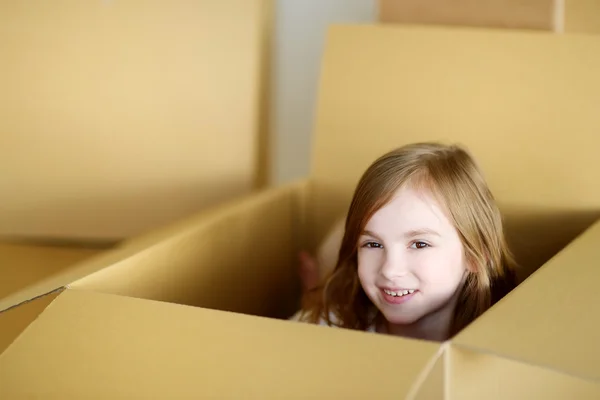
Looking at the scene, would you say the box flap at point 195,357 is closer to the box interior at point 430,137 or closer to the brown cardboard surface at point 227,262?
the brown cardboard surface at point 227,262

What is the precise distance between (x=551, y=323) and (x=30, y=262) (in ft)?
2.75

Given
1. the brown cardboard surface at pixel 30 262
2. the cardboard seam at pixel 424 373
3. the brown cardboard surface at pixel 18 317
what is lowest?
the brown cardboard surface at pixel 30 262

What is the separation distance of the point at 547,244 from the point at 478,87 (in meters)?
0.23

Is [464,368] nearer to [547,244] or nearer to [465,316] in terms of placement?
[465,316]

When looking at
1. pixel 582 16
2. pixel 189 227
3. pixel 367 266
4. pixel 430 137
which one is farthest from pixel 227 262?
pixel 582 16

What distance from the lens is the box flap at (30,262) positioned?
44.0 inches

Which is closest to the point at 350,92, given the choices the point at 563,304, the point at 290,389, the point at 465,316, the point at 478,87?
the point at 478,87

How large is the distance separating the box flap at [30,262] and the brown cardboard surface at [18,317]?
1.14ft

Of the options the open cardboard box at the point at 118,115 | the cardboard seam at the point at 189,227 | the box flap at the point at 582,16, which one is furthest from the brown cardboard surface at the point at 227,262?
the box flap at the point at 582,16

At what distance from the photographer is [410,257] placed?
83 cm

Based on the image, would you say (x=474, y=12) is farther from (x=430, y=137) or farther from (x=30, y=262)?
(x=30, y=262)

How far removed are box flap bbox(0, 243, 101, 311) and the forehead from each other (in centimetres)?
46

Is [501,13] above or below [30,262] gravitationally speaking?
above

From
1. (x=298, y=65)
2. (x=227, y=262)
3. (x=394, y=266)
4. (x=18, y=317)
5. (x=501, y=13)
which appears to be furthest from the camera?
(x=298, y=65)
